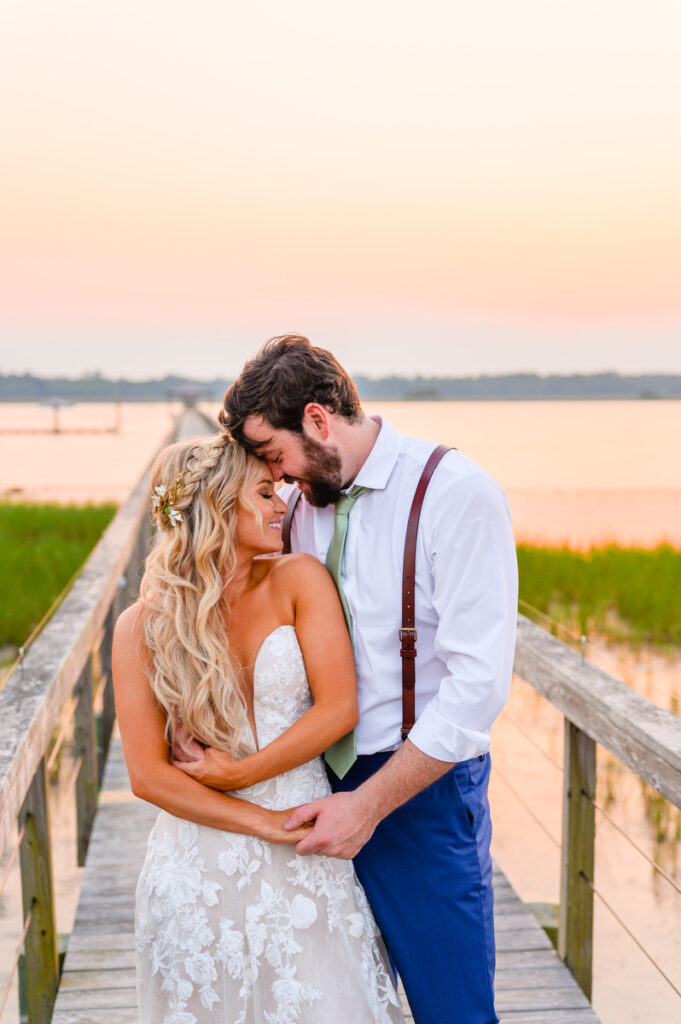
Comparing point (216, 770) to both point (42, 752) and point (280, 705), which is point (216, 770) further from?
point (42, 752)

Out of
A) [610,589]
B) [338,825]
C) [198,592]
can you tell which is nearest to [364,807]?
[338,825]

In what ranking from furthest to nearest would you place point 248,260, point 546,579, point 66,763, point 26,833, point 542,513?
point 248,260
point 542,513
point 546,579
point 66,763
point 26,833

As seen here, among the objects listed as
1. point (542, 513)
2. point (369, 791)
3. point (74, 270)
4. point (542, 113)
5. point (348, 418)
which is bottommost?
point (542, 513)

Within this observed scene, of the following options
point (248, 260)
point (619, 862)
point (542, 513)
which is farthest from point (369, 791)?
point (248, 260)

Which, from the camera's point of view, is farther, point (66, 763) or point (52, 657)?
point (66, 763)

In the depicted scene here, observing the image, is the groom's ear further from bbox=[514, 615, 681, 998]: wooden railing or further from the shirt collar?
bbox=[514, 615, 681, 998]: wooden railing

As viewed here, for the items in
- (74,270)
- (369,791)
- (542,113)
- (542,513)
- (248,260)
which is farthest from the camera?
(74,270)

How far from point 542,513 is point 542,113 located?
1250 centimetres

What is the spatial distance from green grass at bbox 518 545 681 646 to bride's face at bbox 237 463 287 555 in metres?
6.87

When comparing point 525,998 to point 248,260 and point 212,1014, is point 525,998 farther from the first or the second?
point 248,260

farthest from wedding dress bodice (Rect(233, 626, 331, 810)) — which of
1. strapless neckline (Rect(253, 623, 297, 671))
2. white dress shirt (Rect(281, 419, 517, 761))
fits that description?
white dress shirt (Rect(281, 419, 517, 761))

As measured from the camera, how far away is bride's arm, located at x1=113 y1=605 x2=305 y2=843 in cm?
169

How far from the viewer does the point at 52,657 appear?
2.30 m

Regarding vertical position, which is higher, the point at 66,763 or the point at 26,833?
the point at 26,833
